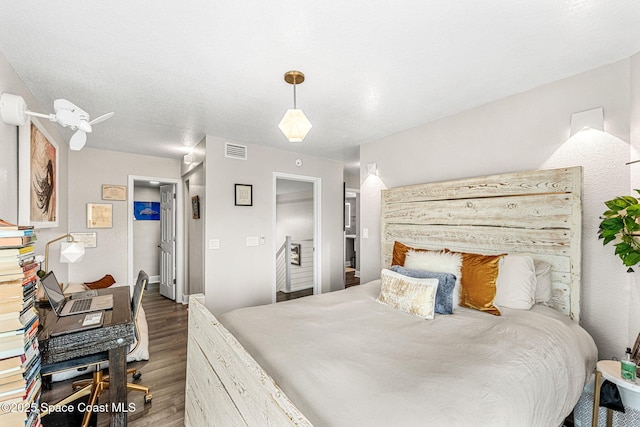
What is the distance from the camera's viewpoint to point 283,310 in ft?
6.59

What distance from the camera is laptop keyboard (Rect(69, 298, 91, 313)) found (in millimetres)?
1877

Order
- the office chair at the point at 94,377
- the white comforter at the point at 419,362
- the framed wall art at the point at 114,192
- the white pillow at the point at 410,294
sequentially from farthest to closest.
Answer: the framed wall art at the point at 114,192
the white pillow at the point at 410,294
the office chair at the point at 94,377
the white comforter at the point at 419,362

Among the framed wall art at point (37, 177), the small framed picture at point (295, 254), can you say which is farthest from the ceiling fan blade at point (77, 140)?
the small framed picture at point (295, 254)

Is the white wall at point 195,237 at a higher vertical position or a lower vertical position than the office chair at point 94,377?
higher

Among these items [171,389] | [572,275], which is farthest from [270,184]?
[572,275]

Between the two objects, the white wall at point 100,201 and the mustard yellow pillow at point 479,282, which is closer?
the mustard yellow pillow at point 479,282

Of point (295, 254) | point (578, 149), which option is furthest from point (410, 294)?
point (295, 254)

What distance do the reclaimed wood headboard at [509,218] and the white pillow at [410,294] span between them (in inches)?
31.2

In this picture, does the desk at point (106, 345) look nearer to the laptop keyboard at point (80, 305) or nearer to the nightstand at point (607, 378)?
the laptop keyboard at point (80, 305)

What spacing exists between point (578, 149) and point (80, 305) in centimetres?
378

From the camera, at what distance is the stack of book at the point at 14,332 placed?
3.58 feet

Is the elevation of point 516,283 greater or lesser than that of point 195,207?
lesser

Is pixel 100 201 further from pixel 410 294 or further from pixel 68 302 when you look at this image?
pixel 410 294

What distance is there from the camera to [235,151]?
3.58m
